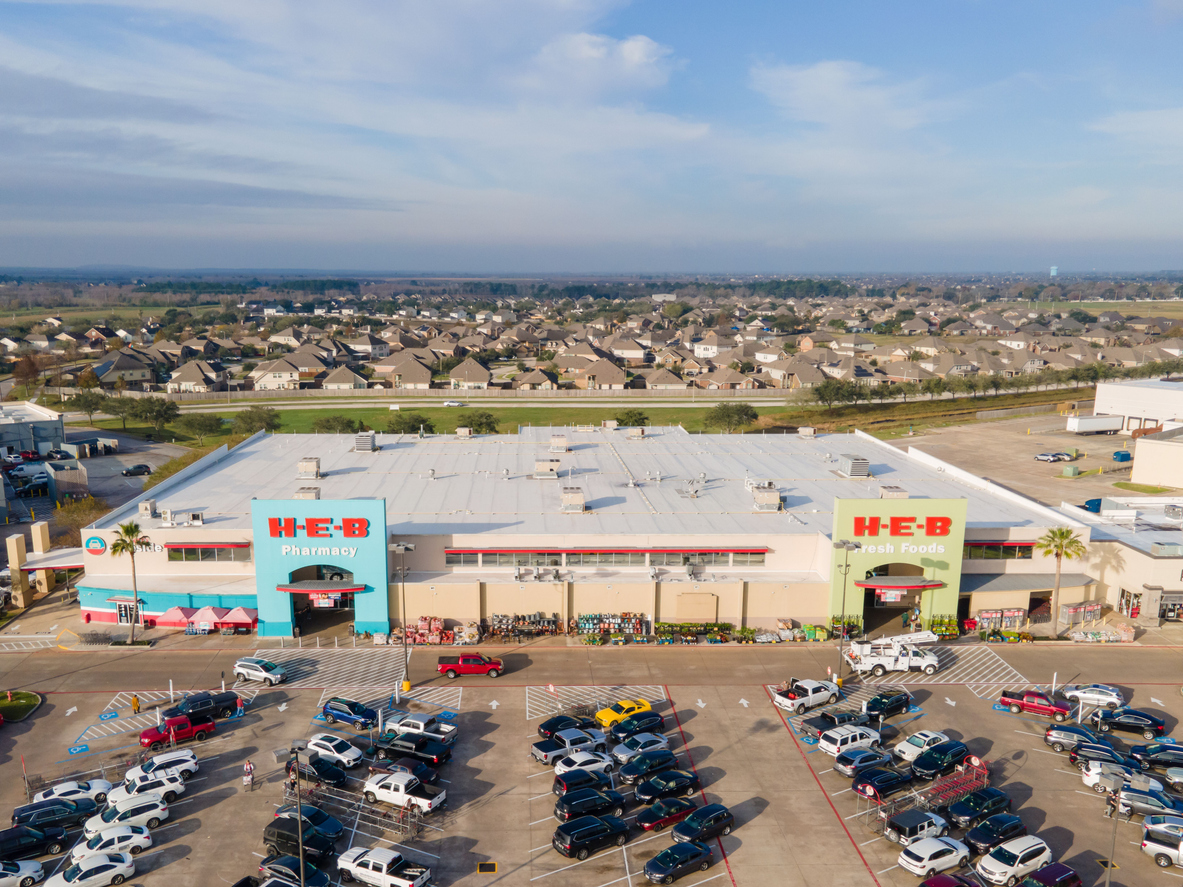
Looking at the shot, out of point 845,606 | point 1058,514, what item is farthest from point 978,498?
point 845,606

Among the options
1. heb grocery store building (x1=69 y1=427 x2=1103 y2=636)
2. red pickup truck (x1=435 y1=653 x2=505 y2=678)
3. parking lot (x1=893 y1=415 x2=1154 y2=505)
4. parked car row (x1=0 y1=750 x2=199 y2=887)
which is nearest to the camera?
parked car row (x1=0 y1=750 x2=199 y2=887)

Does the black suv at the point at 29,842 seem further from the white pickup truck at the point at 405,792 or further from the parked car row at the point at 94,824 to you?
the white pickup truck at the point at 405,792

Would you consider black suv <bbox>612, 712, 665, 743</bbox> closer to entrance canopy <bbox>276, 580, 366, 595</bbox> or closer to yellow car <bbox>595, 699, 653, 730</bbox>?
yellow car <bbox>595, 699, 653, 730</bbox>

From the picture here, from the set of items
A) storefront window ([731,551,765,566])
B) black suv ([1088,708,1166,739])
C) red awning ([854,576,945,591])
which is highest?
storefront window ([731,551,765,566])

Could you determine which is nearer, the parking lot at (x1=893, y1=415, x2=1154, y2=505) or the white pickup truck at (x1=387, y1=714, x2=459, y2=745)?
the white pickup truck at (x1=387, y1=714, x2=459, y2=745)

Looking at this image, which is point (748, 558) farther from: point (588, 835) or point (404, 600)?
point (588, 835)

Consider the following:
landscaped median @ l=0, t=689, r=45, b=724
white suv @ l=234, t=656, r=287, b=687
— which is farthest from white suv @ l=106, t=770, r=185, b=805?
landscaped median @ l=0, t=689, r=45, b=724

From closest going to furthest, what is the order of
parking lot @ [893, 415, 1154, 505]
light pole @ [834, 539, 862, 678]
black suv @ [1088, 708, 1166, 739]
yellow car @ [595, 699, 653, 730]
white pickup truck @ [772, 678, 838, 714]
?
yellow car @ [595, 699, 653, 730]
black suv @ [1088, 708, 1166, 739]
white pickup truck @ [772, 678, 838, 714]
light pole @ [834, 539, 862, 678]
parking lot @ [893, 415, 1154, 505]
